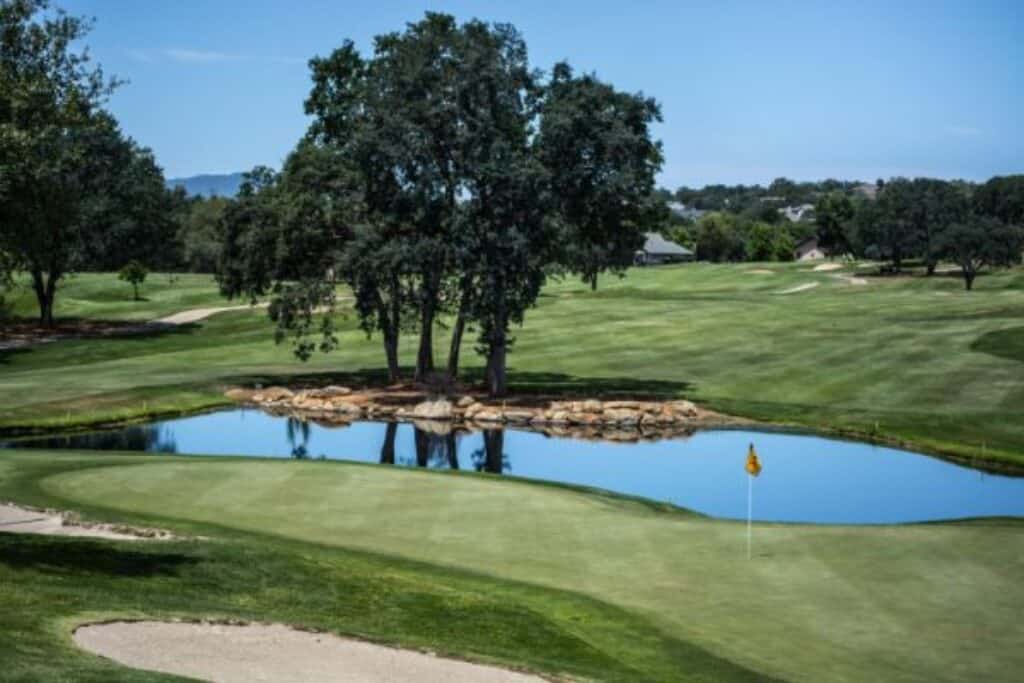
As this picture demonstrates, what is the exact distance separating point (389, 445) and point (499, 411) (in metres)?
7.15

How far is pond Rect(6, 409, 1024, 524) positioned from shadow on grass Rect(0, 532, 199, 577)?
1660 centimetres

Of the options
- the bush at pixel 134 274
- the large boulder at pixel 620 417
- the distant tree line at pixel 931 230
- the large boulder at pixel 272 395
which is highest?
the distant tree line at pixel 931 230

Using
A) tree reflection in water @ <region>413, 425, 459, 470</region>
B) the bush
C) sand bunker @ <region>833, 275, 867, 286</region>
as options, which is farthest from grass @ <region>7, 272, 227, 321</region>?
sand bunker @ <region>833, 275, 867, 286</region>

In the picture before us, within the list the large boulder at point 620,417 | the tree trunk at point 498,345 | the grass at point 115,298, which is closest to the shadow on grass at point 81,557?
the large boulder at point 620,417

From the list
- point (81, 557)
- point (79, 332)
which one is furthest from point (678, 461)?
point (79, 332)

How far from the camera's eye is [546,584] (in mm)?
21781

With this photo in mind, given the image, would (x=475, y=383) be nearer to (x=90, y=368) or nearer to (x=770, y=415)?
(x=770, y=415)

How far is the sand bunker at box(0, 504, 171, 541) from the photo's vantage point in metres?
24.4

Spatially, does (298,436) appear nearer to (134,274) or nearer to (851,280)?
(134,274)

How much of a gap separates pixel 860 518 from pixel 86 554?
2110 centimetres

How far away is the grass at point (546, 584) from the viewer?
17.7 m

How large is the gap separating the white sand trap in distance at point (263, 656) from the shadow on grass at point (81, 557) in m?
4.01

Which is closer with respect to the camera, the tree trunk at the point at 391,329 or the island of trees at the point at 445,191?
the island of trees at the point at 445,191

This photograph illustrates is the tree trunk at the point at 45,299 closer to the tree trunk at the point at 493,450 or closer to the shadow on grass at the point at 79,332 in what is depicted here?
the shadow on grass at the point at 79,332
